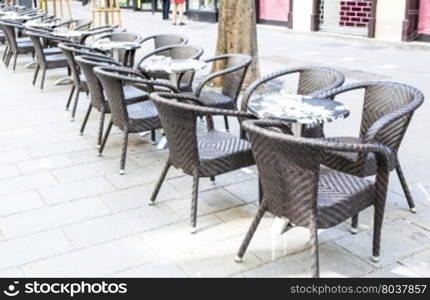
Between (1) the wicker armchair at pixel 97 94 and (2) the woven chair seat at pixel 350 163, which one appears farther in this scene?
(1) the wicker armchair at pixel 97 94

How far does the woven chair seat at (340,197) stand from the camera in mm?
2785

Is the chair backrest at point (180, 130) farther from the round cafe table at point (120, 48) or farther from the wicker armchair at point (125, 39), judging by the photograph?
the wicker armchair at point (125, 39)

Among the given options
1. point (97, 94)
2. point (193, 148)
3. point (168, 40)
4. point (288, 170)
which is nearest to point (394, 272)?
point (288, 170)

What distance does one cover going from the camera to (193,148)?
3428 mm

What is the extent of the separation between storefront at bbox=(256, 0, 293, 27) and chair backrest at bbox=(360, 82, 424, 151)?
11.5 meters

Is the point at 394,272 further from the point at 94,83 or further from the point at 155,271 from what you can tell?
the point at 94,83

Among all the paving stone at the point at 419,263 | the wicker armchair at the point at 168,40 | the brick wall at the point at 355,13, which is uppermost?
the brick wall at the point at 355,13

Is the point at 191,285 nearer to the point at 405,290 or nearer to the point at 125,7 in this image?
the point at 405,290

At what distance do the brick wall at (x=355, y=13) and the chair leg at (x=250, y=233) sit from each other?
11.2 meters

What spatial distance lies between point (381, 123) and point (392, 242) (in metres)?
0.70

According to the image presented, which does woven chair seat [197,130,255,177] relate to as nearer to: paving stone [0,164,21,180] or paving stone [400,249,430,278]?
paving stone [400,249,430,278]

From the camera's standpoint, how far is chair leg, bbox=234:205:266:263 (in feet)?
9.82

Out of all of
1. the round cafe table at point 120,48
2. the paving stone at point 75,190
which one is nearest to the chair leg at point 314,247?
the paving stone at point 75,190

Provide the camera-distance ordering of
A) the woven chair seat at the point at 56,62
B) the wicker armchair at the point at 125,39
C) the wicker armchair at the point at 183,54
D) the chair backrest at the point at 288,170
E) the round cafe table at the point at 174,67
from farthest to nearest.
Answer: the woven chair seat at the point at 56,62
the wicker armchair at the point at 125,39
the wicker armchair at the point at 183,54
the round cafe table at the point at 174,67
the chair backrest at the point at 288,170
